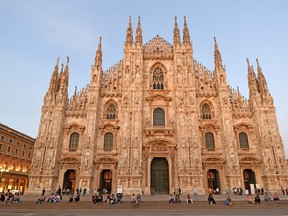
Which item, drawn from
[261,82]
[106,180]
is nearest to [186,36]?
[261,82]

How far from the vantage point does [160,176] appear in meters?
28.9

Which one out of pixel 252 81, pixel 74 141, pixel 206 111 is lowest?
pixel 74 141

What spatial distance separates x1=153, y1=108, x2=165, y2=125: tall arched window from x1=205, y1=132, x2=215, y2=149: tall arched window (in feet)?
20.4

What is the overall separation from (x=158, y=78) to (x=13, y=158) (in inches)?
1223

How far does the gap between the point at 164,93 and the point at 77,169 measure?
15.6 metres

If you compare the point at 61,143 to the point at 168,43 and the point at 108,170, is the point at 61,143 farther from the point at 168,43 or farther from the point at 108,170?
the point at 168,43

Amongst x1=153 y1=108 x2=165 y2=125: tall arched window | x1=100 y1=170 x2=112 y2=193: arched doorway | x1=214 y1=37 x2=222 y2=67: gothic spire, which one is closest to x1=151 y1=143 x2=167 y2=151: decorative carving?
x1=153 y1=108 x2=165 y2=125: tall arched window

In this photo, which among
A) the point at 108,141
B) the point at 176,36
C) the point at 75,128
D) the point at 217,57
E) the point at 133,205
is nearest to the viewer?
the point at 133,205

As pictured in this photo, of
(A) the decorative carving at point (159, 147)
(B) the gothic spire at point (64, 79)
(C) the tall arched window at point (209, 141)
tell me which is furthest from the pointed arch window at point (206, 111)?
(B) the gothic spire at point (64, 79)

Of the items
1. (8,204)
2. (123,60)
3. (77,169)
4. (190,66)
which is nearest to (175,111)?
(190,66)

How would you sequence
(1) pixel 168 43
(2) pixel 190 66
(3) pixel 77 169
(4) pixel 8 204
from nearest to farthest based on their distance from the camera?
(4) pixel 8 204 < (3) pixel 77 169 < (2) pixel 190 66 < (1) pixel 168 43

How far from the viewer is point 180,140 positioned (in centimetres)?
2883

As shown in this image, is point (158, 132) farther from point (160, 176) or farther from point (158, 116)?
point (160, 176)

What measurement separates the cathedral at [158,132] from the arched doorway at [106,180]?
0.13 meters
